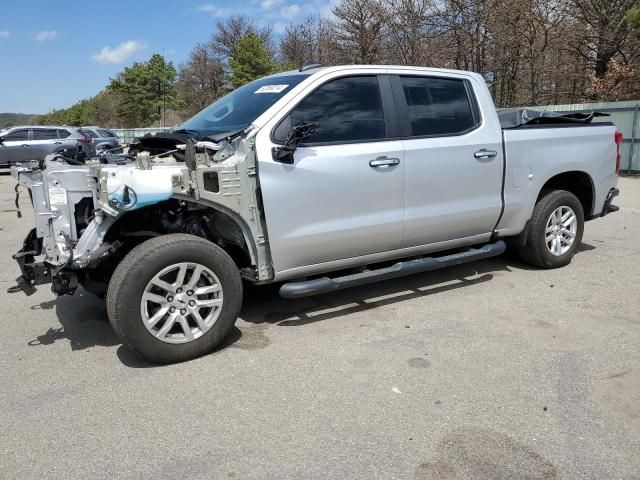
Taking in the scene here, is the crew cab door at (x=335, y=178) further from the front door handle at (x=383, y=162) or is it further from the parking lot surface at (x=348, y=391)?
the parking lot surface at (x=348, y=391)

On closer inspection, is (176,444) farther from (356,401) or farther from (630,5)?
(630,5)

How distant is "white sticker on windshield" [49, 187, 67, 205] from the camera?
370 cm

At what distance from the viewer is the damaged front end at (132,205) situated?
355 cm

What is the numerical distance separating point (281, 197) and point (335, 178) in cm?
47

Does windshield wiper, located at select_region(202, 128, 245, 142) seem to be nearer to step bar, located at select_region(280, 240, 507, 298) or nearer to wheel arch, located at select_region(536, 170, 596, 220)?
step bar, located at select_region(280, 240, 507, 298)

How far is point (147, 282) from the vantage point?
3504 mm

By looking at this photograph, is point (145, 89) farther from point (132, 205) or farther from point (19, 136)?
point (132, 205)

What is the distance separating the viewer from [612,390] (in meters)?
3.29

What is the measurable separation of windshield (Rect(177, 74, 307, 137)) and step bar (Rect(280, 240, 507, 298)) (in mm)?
1276

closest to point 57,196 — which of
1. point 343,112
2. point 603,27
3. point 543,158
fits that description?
point 343,112

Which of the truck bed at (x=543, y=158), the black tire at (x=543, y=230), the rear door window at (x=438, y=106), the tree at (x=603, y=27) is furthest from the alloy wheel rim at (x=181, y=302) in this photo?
the tree at (x=603, y=27)

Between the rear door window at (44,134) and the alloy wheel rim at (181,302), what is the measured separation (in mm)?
17869

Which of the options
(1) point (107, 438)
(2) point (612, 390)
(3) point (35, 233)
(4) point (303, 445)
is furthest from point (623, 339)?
(3) point (35, 233)

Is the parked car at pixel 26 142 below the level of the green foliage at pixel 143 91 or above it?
below
